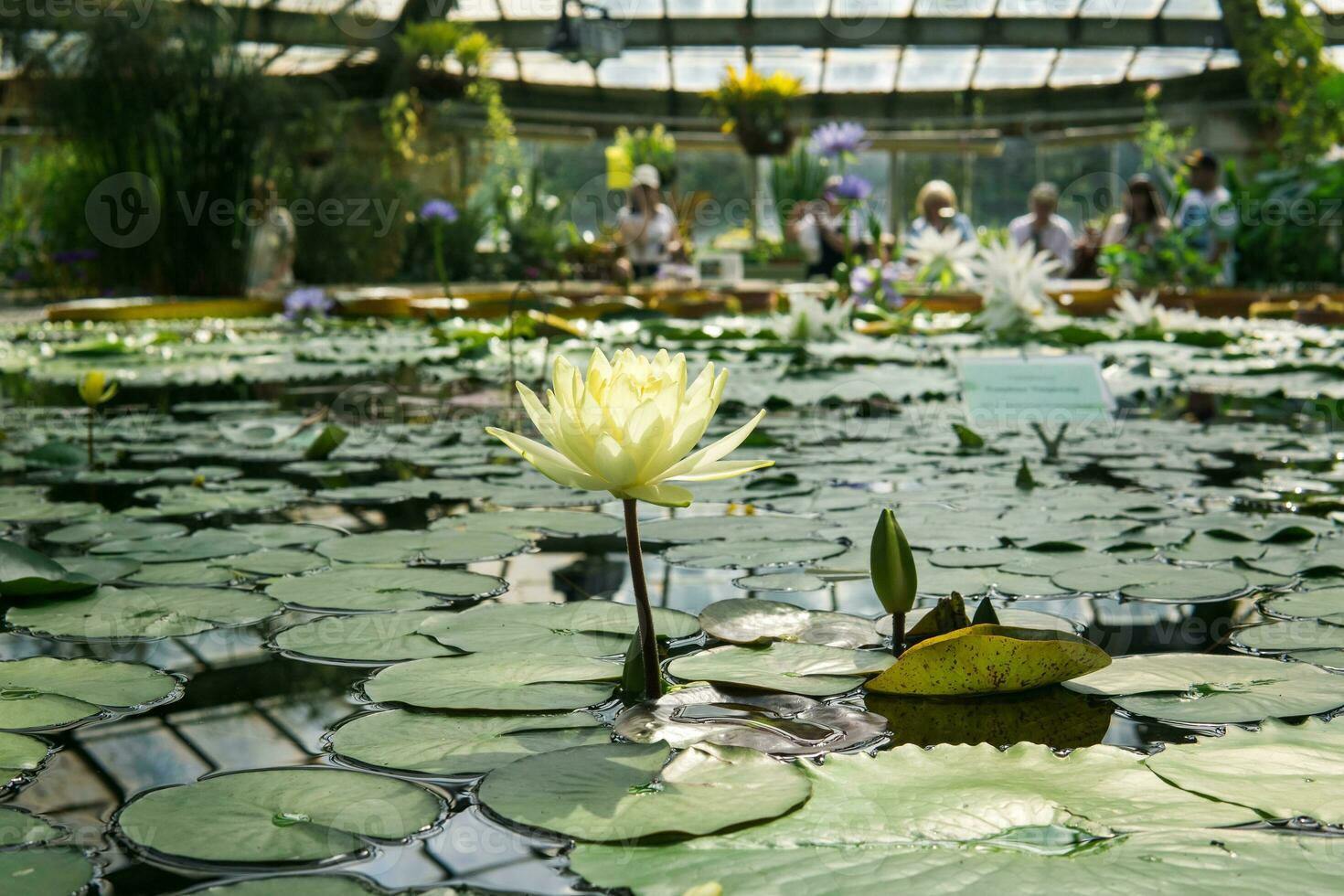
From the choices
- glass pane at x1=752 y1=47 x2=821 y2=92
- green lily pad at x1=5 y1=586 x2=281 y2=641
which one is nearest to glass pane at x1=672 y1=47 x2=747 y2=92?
glass pane at x1=752 y1=47 x2=821 y2=92

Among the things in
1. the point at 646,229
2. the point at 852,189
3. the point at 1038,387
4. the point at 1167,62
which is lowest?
the point at 1038,387

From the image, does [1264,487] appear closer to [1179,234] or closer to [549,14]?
[1179,234]

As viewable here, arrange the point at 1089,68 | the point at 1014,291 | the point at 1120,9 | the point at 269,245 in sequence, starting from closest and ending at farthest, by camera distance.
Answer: the point at 1014,291, the point at 269,245, the point at 1120,9, the point at 1089,68

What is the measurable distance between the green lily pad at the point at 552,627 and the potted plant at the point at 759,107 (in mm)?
8830

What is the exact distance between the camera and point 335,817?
0.69 meters

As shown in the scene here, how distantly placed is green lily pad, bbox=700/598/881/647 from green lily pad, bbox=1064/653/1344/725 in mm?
201

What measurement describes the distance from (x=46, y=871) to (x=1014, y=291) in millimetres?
2910

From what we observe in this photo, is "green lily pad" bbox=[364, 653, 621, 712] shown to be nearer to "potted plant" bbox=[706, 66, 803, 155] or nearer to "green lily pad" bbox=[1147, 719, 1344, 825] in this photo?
"green lily pad" bbox=[1147, 719, 1344, 825]

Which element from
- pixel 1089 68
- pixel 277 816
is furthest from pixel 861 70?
pixel 277 816

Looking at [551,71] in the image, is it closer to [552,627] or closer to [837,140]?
[837,140]

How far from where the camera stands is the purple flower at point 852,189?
3998 mm

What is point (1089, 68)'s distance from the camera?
13.9m

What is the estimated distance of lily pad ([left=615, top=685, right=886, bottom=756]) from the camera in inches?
31.7

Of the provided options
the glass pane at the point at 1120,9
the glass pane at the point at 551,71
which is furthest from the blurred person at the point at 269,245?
the glass pane at the point at 1120,9
